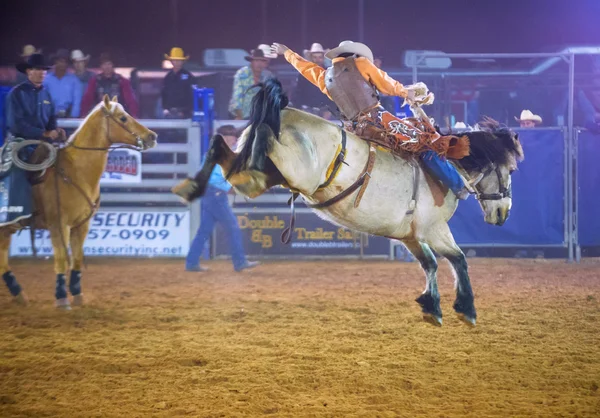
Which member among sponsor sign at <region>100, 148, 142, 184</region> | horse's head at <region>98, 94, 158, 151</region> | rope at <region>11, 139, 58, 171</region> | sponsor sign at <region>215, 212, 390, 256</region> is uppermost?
horse's head at <region>98, 94, 158, 151</region>

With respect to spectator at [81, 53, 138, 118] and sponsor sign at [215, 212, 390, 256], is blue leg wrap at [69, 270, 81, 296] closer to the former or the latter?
sponsor sign at [215, 212, 390, 256]

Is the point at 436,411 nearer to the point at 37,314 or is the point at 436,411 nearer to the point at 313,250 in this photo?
the point at 37,314

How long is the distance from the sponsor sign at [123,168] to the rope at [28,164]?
4.15 metres

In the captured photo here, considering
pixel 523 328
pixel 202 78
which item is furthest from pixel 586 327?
pixel 202 78

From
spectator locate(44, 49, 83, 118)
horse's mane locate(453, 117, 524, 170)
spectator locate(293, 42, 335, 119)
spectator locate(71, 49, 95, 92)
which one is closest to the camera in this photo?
horse's mane locate(453, 117, 524, 170)

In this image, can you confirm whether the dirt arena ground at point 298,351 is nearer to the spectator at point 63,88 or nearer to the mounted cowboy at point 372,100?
the mounted cowboy at point 372,100

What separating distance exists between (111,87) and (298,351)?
7.24 meters

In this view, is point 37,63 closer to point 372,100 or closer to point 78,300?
point 78,300

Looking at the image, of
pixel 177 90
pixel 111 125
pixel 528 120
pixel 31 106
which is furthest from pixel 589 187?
pixel 31 106

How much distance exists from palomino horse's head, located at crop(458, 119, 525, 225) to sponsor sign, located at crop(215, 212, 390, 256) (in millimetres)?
5437

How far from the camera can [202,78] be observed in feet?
40.5

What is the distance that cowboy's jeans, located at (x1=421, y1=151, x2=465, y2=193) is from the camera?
18.0ft

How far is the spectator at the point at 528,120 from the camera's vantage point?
1112cm

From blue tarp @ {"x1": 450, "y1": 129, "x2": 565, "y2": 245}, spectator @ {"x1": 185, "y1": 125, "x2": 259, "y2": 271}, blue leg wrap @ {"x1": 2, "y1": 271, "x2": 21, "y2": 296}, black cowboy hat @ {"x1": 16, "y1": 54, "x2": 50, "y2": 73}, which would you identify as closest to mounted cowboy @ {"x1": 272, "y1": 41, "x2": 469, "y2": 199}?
black cowboy hat @ {"x1": 16, "y1": 54, "x2": 50, "y2": 73}
